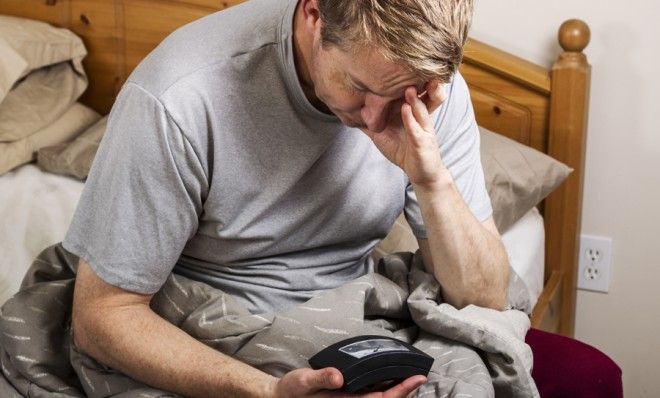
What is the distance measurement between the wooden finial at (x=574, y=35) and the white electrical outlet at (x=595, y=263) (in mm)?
386

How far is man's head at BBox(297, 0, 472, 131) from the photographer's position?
1003mm

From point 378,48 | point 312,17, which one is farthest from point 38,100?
point 378,48

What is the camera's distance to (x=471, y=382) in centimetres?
110

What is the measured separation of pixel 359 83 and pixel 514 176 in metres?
0.72

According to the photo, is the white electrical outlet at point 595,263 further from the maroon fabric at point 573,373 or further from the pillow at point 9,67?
the pillow at point 9,67

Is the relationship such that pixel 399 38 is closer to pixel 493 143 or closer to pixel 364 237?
pixel 364 237

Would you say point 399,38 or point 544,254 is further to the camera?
point 544,254

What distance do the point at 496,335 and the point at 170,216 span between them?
1.34 ft

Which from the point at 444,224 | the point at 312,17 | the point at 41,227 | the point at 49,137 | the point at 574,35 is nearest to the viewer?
the point at 312,17

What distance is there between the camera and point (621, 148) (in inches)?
73.0

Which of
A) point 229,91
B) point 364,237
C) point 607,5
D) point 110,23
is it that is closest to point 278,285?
point 364,237

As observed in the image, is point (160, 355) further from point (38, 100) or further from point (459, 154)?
point (38, 100)

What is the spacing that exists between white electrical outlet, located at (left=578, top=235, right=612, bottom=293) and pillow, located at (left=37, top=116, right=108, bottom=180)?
3.12ft

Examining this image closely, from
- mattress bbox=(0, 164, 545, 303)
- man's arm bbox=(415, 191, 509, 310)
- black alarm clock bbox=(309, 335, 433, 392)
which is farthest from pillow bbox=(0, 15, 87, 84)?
black alarm clock bbox=(309, 335, 433, 392)
